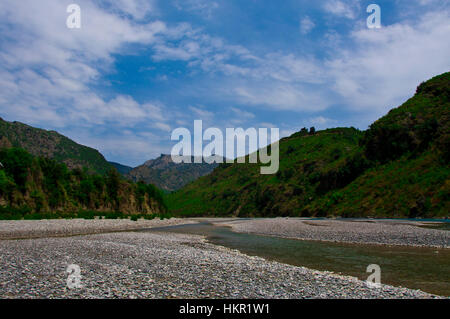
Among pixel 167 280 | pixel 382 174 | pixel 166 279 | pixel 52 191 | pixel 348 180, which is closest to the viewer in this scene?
pixel 167 280

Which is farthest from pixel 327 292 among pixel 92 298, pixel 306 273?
pixel 92 298

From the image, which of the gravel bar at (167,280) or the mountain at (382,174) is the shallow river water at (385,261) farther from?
the mountain at (382,174)

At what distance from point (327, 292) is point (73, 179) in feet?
356

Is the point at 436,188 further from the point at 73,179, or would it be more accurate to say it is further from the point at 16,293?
the point at 73,179

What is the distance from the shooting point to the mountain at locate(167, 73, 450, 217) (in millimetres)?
58344

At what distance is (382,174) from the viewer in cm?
7375

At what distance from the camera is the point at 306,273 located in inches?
566

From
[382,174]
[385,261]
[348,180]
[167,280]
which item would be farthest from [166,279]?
[348,180]

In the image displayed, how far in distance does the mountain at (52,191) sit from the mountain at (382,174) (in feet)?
189

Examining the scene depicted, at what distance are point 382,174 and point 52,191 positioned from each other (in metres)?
85.8

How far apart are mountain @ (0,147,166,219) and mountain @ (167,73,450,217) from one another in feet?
189

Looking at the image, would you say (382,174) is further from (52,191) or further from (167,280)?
(52,191)

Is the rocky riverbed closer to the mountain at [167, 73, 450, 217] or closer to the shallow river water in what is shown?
the shallow river water

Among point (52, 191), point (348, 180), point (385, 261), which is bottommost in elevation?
point (385, 261)
